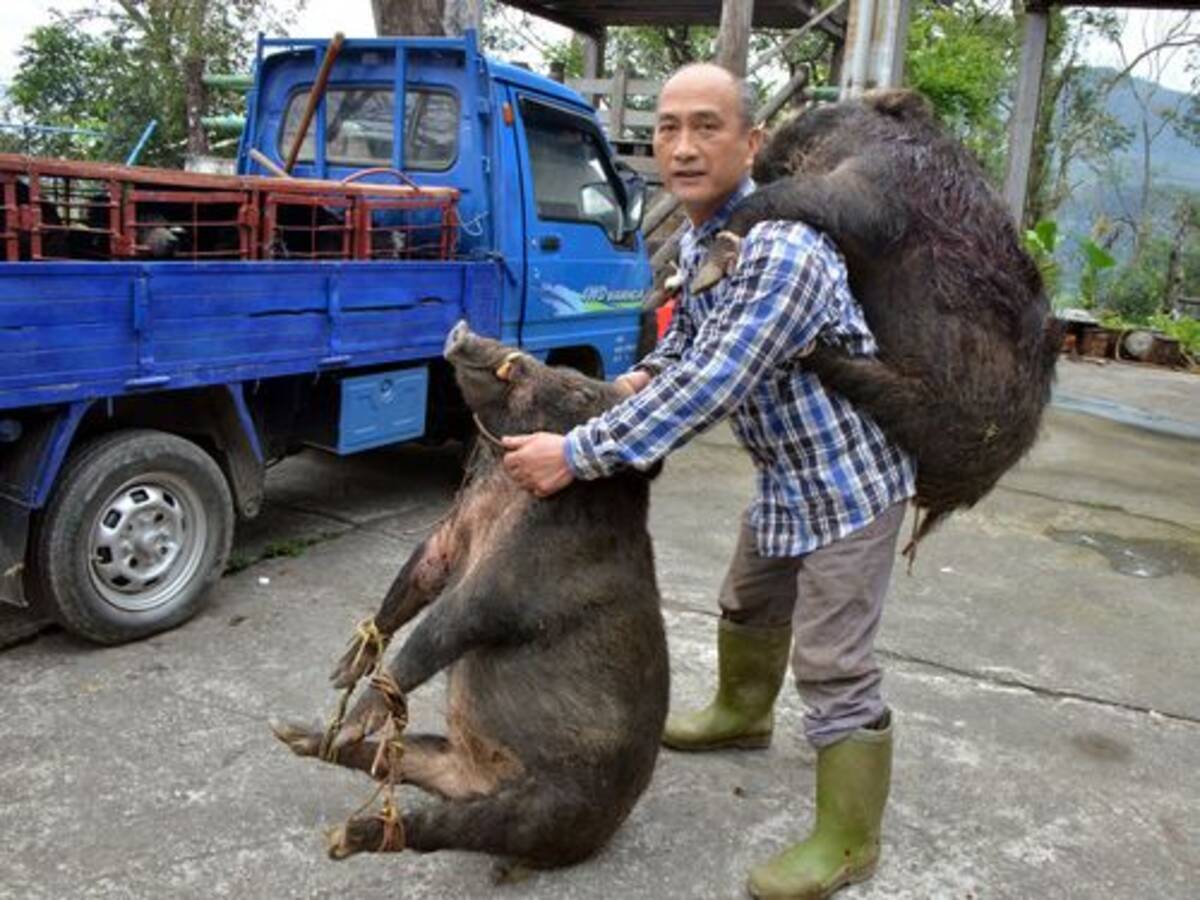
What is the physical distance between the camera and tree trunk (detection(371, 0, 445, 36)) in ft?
23.2

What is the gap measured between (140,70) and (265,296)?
9860mm

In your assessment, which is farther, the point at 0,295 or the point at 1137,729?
the point at 1137,729

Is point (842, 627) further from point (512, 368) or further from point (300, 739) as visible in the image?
point (300, 739)

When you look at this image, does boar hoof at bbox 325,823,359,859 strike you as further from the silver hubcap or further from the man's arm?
the silver hubcap

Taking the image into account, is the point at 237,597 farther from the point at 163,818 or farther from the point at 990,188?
the point at 990,188

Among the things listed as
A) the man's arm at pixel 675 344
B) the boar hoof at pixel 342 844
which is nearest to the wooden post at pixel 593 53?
the man's arm at pixel 675 344

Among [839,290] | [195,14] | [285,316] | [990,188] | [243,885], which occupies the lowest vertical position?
[243,885]

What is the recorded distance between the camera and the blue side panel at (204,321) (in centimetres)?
318

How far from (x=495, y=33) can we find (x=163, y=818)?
55.0 feet

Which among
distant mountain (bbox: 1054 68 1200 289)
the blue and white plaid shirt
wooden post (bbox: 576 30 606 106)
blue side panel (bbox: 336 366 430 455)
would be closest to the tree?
wooden post (bbox: 576 30 606 106)

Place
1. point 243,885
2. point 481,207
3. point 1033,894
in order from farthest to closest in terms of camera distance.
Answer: point 481,207 < point 1033,894 < point 243,885

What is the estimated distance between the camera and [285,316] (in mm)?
4047

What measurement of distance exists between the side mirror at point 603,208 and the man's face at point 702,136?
356 cm

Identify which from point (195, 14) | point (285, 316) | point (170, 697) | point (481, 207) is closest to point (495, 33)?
point (195, 14)
